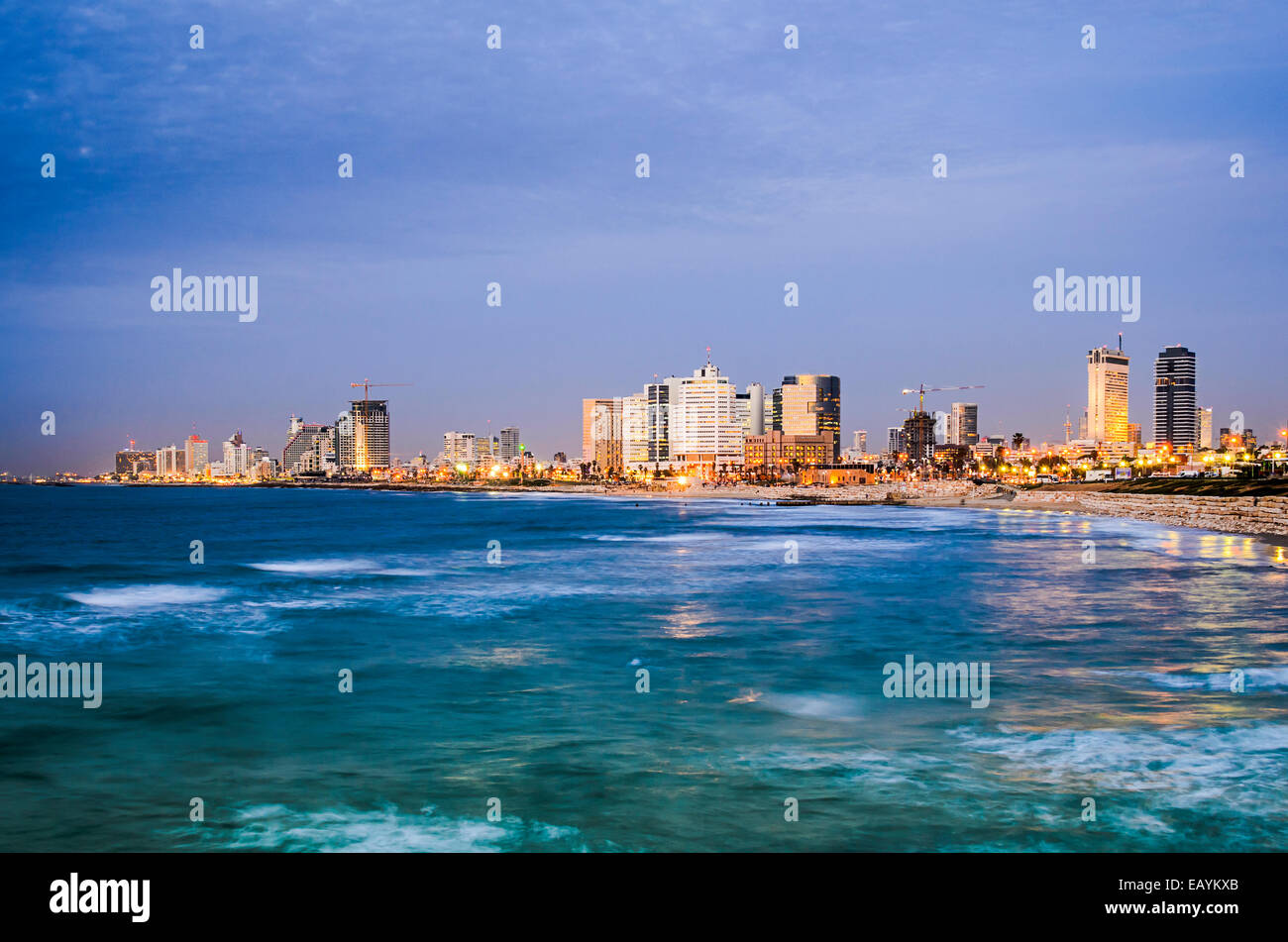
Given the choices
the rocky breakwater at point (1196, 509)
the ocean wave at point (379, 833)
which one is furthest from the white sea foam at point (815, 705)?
the rocky breakwater at point (1196, 509)

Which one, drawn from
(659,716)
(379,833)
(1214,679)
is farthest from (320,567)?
(1214,679)

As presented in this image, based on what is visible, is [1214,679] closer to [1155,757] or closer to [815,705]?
[1155,757]

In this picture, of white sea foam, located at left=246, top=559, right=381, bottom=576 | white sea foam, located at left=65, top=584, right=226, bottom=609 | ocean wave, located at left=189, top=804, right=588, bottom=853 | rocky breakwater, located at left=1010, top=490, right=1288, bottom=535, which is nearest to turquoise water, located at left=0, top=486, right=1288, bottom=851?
ocean wave, located at left=189, top=804, right=588, bottom=853

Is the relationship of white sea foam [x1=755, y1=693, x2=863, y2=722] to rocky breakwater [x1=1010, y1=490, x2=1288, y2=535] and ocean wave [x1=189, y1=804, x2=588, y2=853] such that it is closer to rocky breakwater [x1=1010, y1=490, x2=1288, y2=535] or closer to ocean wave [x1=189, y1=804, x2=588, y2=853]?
ocean wave [x1=189, y1=804, x2=588, y2=853]

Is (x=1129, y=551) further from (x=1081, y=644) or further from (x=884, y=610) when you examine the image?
(x=1081, y=644)

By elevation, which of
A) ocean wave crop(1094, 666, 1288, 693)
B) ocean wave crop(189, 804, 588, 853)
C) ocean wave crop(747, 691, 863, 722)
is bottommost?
ocean wave crop(747, 691, 863, 722)
